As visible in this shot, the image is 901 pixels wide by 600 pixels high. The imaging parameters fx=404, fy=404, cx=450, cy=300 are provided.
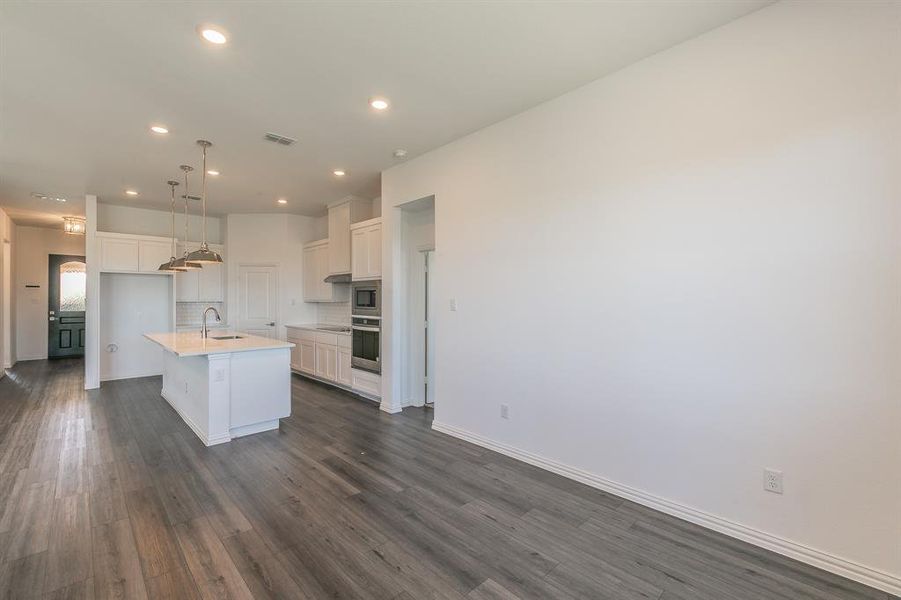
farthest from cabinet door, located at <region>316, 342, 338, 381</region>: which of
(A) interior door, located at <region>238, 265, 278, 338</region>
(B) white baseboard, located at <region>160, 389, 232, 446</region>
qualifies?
(B) white baseboard, located at <region>160, 389, 232, 446</region>

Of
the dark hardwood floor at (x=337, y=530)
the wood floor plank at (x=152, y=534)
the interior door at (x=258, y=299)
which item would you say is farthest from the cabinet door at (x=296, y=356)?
the wood floor plank at (x=152, y=534)

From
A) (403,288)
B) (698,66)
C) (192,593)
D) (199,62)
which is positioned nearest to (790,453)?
(698,66)

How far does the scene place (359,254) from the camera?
18.6ft

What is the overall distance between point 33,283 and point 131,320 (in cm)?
364

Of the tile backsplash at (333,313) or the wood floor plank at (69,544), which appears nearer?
the wood floor plank at (69,544)

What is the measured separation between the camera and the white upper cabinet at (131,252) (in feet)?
20.6

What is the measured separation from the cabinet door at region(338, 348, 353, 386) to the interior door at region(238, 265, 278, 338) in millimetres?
2173

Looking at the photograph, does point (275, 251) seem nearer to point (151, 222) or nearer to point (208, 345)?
point (151, 222)

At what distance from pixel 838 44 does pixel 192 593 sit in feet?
13.7

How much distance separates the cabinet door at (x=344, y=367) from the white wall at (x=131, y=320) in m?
3.50

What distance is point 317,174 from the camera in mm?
5133

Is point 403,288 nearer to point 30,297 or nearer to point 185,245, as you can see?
point 185,245

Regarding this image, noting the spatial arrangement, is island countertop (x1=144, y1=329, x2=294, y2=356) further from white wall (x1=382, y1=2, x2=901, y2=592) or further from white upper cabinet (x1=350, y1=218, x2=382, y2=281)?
white wall (x1=382, y1=2, x2=901, y2=592)

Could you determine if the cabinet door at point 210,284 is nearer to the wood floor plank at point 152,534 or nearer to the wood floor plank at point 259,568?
the wood floor plank at point 152,534
